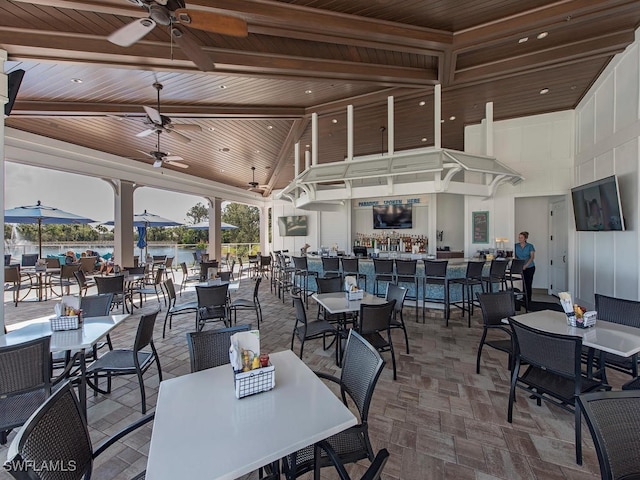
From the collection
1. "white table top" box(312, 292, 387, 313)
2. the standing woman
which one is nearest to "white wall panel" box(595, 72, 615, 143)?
the standing woman

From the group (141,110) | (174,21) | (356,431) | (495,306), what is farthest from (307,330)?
(141,110)

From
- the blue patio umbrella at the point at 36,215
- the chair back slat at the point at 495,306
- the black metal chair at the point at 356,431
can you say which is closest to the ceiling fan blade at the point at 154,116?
the black metal chair at the point at 356,431

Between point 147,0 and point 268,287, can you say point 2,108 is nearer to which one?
point 147,0

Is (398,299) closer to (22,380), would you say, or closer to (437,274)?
(437,274)

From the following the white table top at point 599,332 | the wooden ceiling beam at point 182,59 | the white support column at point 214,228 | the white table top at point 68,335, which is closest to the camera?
the white table top at point 599,332

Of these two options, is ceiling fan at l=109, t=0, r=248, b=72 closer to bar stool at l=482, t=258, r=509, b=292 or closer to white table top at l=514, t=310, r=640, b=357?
white table top at l=514, t=310, r=640, b=357

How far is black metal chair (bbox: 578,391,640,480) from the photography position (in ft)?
4.19

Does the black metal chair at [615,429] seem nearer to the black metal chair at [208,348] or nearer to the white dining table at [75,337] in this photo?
the black metal chair at [208,348]

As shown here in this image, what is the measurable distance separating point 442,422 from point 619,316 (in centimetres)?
216

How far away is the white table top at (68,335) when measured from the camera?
7.42 feet

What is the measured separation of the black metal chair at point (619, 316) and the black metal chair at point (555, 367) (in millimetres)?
604

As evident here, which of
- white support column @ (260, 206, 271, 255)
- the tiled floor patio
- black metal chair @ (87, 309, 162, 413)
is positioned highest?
white support column @ (260, 206, 271, 255)

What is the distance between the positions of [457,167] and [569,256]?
11.9ft

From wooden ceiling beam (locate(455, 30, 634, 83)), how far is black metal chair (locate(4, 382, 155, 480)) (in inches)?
255
